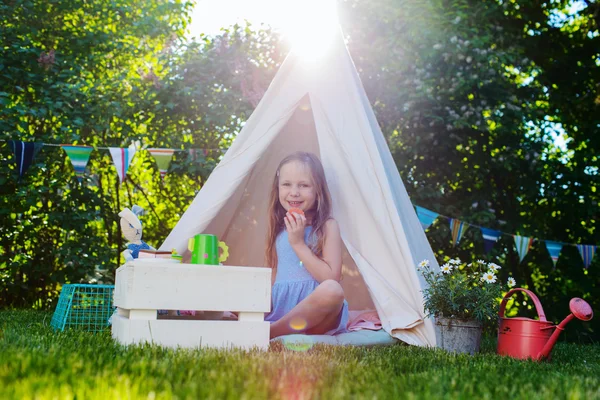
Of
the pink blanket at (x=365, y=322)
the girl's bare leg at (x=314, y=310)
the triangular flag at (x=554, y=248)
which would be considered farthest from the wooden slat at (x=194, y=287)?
the triangular flag at (x=554, y=248)

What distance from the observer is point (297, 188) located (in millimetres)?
3881

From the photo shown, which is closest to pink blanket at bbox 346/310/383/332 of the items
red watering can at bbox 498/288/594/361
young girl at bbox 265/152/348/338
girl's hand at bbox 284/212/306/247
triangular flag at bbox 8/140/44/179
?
young girl at bbox 265/152/348/338

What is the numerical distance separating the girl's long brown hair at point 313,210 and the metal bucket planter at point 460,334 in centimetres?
86

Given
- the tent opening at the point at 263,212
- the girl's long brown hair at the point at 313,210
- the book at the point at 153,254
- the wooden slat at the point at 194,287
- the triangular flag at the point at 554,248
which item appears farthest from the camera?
the triangular flag at the point at 554,248

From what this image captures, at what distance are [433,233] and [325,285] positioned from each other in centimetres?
338

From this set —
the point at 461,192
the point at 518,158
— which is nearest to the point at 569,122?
the point at 518,158

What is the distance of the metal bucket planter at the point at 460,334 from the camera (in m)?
3.22

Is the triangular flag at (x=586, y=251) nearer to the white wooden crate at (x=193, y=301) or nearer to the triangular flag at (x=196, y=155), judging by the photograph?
the triangular flag at (x=196, y=155)

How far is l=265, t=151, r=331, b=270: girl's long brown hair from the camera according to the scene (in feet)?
12.3

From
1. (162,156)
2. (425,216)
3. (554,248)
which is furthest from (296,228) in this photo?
(554,248)

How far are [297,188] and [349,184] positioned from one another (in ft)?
1.06

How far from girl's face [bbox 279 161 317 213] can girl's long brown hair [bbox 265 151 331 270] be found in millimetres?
27

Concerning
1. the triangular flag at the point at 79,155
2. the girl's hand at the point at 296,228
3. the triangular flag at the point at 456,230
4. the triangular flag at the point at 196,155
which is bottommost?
the girl's hand at the point at 296,228

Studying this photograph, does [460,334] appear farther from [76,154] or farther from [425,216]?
[76,154]
